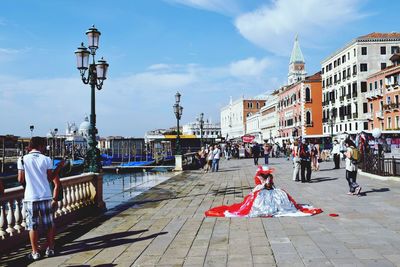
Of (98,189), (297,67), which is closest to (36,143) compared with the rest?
(98,189)

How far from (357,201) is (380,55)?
4343 centimetres

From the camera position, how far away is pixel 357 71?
48469 mm

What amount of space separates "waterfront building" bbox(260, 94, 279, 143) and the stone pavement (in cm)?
6865

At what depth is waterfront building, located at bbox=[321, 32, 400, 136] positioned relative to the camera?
47.9 meters

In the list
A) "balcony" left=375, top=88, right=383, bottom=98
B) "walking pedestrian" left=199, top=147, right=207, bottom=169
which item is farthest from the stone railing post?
"balcony" left=375, top=88, right=383, bottom=98

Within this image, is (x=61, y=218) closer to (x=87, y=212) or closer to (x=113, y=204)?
(x=87, y=212)

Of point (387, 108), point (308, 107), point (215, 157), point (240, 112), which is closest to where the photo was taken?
point (215, 157)

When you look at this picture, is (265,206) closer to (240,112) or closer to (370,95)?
(370,95)

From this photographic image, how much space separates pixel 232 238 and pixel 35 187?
292 cm

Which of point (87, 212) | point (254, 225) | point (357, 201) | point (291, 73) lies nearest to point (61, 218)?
point (87, 212)

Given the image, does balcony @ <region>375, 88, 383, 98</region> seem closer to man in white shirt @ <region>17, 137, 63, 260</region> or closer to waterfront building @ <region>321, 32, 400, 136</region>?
waterfront building @ <region>321, 32, 400, 136</region>

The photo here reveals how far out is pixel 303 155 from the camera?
1461cm

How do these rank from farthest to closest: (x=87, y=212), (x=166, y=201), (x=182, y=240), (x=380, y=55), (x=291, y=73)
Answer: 1. (x=291, y=73)
2. (x=380, y=55)
3. (x=166, y=201)
4. (x=87, y=212)
5. (x=182, y=240)

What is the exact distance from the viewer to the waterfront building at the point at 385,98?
40.5 meters
